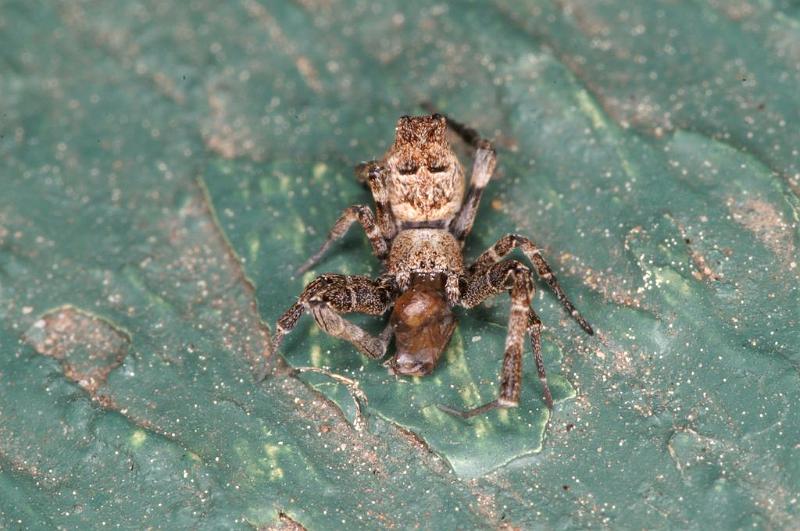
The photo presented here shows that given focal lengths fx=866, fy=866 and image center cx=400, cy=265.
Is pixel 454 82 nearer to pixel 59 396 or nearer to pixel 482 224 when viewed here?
pixel 482 224

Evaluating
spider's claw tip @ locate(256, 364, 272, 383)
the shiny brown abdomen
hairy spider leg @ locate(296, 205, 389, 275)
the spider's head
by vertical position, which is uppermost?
the spider's head

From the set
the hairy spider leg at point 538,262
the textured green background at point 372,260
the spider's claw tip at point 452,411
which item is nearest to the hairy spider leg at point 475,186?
the textured green background at point 372,260

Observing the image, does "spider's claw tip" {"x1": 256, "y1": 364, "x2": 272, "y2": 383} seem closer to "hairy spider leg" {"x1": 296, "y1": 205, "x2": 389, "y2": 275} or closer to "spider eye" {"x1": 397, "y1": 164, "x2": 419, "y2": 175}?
"hairy spider leg" {"x1": 296, "y1": 205, "x2": 389, "y2": 275}

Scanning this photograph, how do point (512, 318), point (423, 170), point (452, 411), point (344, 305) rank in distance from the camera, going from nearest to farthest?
point (512, 318)
point (452, 411)
point (344, 305)
point (423, 170)

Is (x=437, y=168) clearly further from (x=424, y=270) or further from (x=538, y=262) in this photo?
(x=538, y=262)

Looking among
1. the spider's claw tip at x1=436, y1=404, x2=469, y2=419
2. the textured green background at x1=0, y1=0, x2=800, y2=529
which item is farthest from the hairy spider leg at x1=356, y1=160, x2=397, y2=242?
the spider's claw tip at x1=436, y1=404, x2=469, y2=419

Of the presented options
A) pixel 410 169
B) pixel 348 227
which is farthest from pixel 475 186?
pixel 348 227

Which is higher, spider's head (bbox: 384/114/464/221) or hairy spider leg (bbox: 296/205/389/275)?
spider's head (bbox: 384/114/464/221)

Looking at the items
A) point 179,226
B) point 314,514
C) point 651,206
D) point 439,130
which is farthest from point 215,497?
point 651,206
